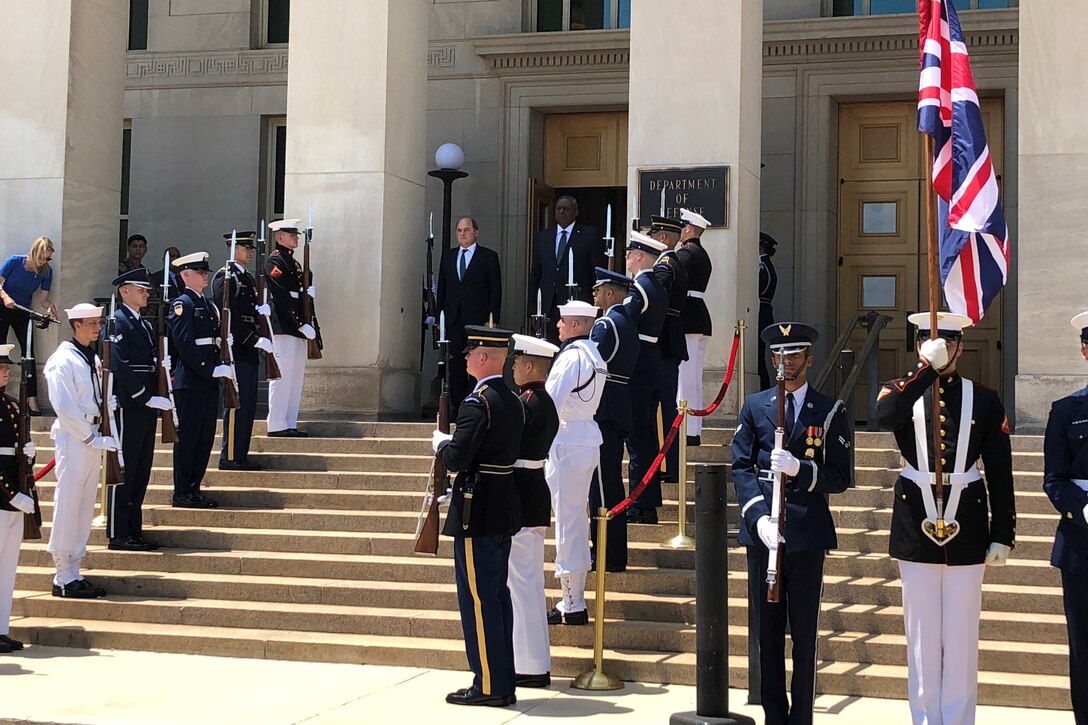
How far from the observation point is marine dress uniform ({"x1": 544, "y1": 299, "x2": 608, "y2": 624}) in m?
9.55

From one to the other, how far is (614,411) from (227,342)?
4310 millimetres

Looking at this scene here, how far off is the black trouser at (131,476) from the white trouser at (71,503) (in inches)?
16.3

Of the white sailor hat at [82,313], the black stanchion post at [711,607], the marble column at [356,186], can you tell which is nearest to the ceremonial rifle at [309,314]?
the marble column at [356,186]

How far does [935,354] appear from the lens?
271 inches

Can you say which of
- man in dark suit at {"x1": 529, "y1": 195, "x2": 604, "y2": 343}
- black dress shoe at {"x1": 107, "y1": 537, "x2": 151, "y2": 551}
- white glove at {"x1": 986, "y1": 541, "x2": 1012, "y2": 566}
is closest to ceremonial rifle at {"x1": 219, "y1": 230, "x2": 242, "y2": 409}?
black dress shoe at {"x1": 107, "y1": 537, "x2": 151, "y2": 551}

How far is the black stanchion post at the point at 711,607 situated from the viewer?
7.32 metres

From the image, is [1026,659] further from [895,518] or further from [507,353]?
[507,353]

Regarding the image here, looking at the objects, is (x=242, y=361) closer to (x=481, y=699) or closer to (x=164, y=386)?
(x=164, y=386)

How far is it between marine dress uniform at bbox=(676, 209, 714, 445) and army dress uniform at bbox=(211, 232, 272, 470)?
398 cm

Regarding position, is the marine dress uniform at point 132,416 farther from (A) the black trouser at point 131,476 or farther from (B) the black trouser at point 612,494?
(B) the black trouser at point 612,494

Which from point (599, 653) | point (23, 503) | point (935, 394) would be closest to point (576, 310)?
point (599, 653)

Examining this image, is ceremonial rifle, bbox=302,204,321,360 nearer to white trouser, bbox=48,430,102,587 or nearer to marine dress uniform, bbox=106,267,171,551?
marine dress uniform, bbox=106,267,171,551

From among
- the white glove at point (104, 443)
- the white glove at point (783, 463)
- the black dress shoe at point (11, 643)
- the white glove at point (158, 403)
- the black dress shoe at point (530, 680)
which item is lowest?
the black dress shoe at point (11, 643)

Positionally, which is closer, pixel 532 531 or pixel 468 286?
pixel 532 531
